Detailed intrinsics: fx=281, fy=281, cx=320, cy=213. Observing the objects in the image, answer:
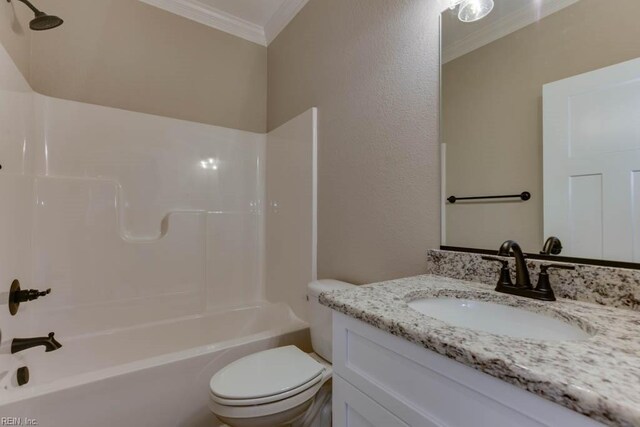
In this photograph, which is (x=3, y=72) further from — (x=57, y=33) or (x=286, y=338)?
(x=286, y=338)

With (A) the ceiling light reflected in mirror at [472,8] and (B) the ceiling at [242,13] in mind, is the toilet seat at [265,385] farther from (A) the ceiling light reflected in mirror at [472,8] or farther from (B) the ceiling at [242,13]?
(B) the ceiling at [242,13]

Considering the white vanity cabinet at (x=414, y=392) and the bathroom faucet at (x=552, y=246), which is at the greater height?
the bathroom faucet at (x=552, y=246)

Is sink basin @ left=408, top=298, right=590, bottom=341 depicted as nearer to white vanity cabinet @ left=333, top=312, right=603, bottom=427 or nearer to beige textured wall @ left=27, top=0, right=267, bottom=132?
white vanity cabinet @ left=333, top=312, right=603, bottom=427

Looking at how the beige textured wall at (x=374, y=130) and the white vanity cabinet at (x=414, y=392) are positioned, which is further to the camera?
the beige textured wall at (x=374, y=130)

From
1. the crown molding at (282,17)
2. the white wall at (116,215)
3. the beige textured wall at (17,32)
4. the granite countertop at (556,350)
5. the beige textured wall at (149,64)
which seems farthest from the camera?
the crown molding at (282,17)

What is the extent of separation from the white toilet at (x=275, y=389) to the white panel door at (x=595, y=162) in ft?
3.29

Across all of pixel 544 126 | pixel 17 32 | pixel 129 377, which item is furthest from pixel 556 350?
pixel 17 32

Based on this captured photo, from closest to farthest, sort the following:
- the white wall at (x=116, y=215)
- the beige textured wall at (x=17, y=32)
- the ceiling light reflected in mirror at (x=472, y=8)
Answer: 1. the ceiling light reflected in mirror at (x=472, y=8)
2. the beige textured wall at (x=17, y=32)
3. the white wall at (x=116, y=215)

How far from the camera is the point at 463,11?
42.3 inches

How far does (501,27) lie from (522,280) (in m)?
0.87

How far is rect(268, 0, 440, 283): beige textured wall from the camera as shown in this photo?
3.86 feet

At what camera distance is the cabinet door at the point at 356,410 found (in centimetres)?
65

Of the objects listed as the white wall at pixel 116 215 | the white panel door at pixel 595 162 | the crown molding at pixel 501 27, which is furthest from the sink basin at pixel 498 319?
the white wall at pixel 116 215

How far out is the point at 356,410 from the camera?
Result: 73 centimetres
